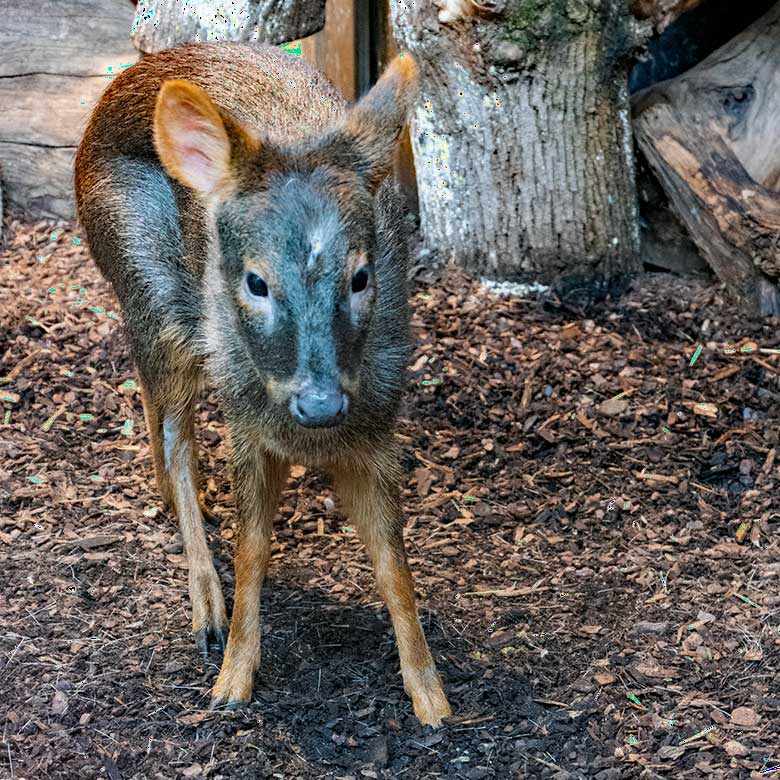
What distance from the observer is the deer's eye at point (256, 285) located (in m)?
3.97

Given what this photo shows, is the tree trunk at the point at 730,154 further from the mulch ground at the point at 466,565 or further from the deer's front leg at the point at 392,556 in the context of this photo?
the deer's front leg at the point at 392,556

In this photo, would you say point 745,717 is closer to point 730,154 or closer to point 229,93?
point 229,93

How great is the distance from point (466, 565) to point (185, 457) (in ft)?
4.29

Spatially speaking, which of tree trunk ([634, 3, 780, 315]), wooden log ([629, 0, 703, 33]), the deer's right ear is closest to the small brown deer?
the deer's right ear

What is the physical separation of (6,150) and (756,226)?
4880 millimetres

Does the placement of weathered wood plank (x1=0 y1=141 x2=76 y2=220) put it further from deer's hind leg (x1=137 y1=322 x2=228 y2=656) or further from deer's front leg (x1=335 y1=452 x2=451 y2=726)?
deer's front leg (x1=335 y1=452 x2=451 y2=726)

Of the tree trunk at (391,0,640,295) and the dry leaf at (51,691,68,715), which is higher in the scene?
the tree trunk at (391,0,640,295)

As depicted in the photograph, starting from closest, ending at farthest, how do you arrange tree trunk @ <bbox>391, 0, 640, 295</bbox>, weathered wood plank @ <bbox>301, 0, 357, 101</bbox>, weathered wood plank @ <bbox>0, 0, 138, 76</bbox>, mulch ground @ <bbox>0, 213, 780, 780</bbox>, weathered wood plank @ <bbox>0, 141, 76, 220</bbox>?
mulch ground @ <bbox>0, 213, 780, 780</bbox> < tree trunk @ <bbox>391, 0, 640, 295</bbox> < weathered wood plank @ <bbox>301, 0, 357, 101</bbox> < weathered wood plank @ <bbox>0, 0, 138, 76</bbox> < weathered wood plank @ <bbox>0, 141, 76, 220</bbox>

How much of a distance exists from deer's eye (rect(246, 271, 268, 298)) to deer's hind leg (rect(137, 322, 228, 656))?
1094 millimetres

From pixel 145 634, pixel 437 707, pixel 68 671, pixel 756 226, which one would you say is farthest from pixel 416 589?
pixel 756 226

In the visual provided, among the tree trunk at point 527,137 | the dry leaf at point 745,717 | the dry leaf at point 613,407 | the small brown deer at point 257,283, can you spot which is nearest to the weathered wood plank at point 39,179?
the tree trunk at point 527,137

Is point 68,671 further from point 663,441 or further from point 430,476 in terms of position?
point 663,441

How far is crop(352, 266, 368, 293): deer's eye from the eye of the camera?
4004 millimetres

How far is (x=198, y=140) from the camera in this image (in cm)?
412
